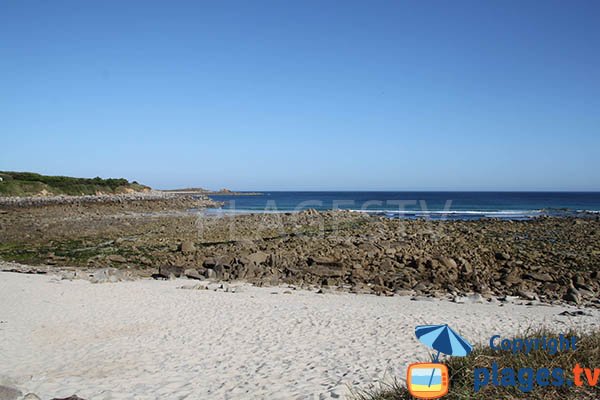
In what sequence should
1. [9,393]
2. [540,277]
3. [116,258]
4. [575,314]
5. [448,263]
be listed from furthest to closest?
[116,258] < [448,263] < [540,277] < [575,314] < [9,393]

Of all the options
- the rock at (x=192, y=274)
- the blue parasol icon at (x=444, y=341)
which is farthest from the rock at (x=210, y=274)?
the blue parasol icon at (x=444, y=341)

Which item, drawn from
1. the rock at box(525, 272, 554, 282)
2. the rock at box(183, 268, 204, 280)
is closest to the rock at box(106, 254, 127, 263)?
the rock at box(183, 268, 204, 280)

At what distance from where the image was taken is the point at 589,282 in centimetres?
1532

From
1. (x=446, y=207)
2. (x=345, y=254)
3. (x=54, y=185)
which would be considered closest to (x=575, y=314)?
(x=345, y=254)

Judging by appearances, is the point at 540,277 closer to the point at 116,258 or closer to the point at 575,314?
the point at 575,314

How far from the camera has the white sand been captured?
23.7ft

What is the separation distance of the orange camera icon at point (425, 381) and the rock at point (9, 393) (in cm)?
591

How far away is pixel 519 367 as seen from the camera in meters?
4.38

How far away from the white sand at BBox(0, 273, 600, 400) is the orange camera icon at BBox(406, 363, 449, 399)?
3.12m

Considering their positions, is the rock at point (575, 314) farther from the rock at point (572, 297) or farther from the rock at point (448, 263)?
the rock at point (448, 263)

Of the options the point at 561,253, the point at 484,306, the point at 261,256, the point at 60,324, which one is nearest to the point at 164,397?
the point at 60,324

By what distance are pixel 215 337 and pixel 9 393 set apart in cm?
391

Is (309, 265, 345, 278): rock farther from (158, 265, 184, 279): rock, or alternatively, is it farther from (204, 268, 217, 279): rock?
(158, 265, 184, 279): rock

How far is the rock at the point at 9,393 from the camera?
6.52 m
